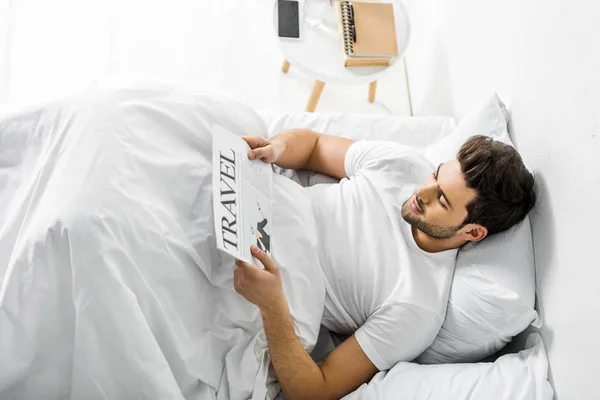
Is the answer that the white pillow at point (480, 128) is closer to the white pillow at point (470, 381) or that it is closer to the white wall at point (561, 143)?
the white wall at point (561, 143)

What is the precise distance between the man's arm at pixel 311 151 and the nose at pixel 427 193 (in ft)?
1.03

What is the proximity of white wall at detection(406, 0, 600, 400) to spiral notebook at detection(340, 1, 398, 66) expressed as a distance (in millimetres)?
358

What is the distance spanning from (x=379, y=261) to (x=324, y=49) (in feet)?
2.87

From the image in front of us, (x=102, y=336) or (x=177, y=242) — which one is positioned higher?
(x=177, y=242)

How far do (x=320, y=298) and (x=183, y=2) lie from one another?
1605 millimetres

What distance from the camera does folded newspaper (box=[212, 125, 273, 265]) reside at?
1.12 m

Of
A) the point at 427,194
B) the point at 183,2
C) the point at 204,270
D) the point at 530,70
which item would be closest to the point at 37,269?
the point at 204,270

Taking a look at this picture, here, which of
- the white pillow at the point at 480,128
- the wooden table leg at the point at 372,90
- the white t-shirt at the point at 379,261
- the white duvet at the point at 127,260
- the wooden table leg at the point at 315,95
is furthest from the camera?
the wooden table leg at the point at 372,90

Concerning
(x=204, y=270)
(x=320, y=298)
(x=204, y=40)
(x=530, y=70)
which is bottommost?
(x=320, y=298)

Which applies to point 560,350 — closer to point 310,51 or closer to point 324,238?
point 324,238

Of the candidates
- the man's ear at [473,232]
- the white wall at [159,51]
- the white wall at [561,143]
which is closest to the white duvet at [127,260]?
the man's ear at [473,232]

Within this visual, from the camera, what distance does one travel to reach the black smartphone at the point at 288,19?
6.25 ft

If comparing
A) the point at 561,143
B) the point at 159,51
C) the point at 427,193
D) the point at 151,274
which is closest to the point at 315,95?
the point at 159,51

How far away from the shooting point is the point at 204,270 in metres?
1.19
